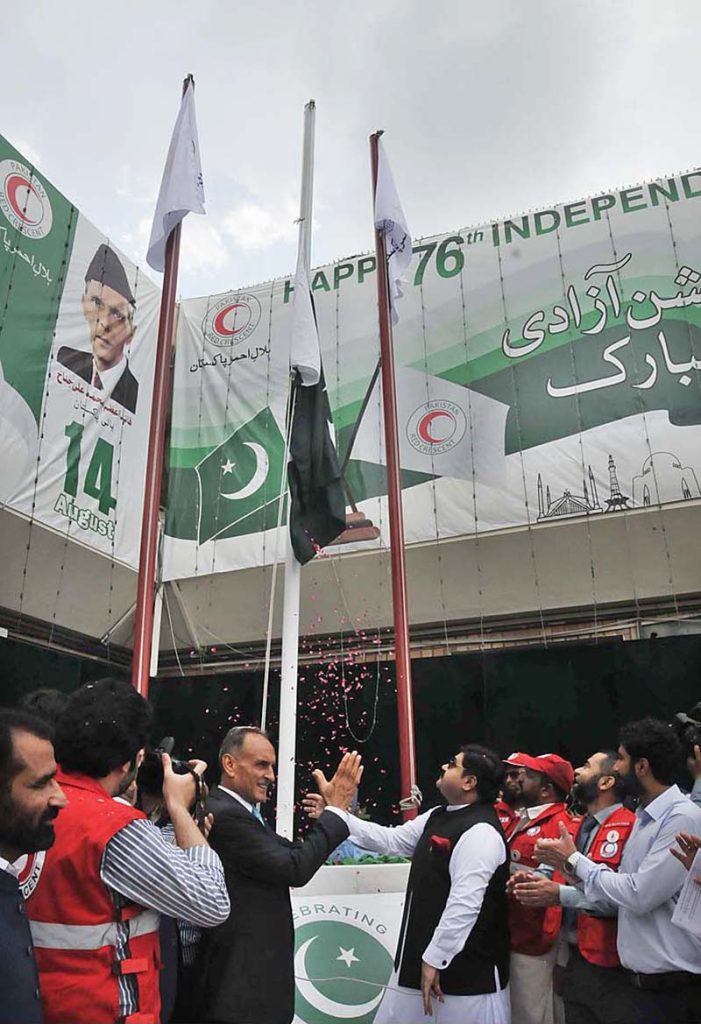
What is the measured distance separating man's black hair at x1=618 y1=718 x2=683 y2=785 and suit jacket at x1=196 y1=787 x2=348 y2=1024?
97 cm

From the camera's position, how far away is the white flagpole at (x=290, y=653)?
446 cm

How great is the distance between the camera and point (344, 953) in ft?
10.8

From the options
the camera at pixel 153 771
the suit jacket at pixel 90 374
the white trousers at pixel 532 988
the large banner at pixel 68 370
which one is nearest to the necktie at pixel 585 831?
the white trousers at pixel 532 988

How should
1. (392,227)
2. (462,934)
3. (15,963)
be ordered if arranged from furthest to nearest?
(392,227)
(462,934)
(15,963)

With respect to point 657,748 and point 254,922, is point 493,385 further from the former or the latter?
point 254,922

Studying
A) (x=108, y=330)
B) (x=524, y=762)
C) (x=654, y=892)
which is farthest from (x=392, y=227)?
(x=108, y=330)

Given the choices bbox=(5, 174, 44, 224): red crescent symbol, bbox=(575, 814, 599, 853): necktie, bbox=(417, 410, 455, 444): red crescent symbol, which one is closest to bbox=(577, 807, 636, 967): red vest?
bbox=(575, 814, 599, 853): necktie

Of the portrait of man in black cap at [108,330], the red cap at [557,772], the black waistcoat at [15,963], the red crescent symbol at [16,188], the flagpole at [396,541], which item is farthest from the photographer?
the portrait of man in black cap at [108,330]

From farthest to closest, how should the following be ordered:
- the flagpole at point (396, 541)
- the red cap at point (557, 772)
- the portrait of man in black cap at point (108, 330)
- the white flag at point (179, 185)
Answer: the portrait of man in black cap at point (108, 330)
the white flag at point (179, 185)
the flagpole at point (396, 541)
the red cap at point (557, 772)

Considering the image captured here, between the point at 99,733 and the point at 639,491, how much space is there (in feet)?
27.0

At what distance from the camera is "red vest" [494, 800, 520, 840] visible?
3.17m

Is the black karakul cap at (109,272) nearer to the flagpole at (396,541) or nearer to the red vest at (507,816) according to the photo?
the flagpole at (396,541)

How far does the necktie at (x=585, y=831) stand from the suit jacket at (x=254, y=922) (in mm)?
1175

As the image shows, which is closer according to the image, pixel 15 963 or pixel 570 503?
pixel 15 963
